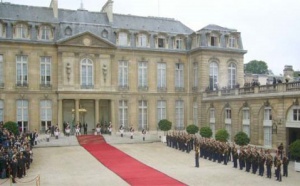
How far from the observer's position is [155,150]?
3181 centimetres

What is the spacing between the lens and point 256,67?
297 ft

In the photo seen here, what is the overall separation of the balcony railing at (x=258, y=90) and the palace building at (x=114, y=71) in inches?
6.4

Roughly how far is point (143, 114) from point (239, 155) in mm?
19549

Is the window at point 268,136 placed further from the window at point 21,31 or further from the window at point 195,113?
the window at point 21,31

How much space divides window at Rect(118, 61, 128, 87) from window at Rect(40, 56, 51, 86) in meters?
7.18

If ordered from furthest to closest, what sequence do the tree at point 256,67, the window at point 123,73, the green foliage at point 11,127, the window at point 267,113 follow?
1. the tree at point 256,67
2. the window at point 123,73
3. the green foliage at point 11,127
4. the window at point 267,113

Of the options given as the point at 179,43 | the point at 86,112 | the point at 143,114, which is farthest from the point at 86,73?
the point at 179,43

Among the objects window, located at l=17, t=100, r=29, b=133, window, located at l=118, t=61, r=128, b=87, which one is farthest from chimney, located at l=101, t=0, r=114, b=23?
window, located at l=17, t=100, r=29, b=133

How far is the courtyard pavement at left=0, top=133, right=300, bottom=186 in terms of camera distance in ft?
66.1

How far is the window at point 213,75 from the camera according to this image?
41938 millimetres

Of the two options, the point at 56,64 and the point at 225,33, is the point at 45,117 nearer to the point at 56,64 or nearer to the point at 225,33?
the point at 56,64

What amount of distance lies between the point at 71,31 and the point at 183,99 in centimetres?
1409

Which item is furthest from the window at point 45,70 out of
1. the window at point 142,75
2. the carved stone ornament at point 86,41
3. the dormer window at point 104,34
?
the window at point 142,75

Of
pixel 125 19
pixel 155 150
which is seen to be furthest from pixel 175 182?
pixel 125 19
